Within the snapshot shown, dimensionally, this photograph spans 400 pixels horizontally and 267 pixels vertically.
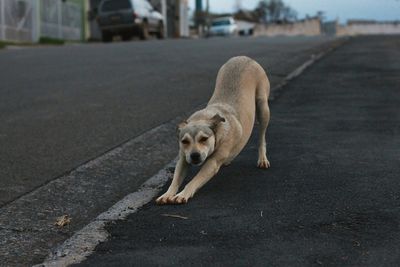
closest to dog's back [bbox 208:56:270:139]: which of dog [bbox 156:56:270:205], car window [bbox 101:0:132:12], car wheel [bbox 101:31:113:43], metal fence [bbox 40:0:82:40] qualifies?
dog [bbox 156:56:270:205]

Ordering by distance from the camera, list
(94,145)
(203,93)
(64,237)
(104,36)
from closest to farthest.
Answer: (64,237) → (94,145) → (203,93) → (104,36)

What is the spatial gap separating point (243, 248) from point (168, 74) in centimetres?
967

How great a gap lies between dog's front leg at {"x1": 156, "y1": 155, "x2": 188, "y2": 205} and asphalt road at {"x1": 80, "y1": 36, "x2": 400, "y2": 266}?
87 millimetres

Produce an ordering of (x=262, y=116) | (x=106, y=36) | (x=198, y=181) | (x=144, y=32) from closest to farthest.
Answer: (x=198, y=181)
(x=262, y=116)
(x=144, y=32)
(x=106, y=36)

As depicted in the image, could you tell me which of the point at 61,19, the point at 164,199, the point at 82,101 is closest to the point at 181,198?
the point at 164,199

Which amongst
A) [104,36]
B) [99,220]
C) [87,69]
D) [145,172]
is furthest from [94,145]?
[104,36]

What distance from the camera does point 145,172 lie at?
6.21 meters

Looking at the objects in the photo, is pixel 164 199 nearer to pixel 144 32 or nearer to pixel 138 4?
pixel 138 4

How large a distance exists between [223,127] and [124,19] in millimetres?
28705

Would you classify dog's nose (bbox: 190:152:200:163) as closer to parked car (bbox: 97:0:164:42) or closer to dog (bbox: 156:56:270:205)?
dog (bbox: 156:56:270:205)

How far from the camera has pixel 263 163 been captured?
6199mm

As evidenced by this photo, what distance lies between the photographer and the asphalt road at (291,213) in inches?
152

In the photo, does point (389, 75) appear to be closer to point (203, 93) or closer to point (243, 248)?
point (203, 93)

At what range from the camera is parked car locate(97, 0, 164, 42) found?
33.2m
